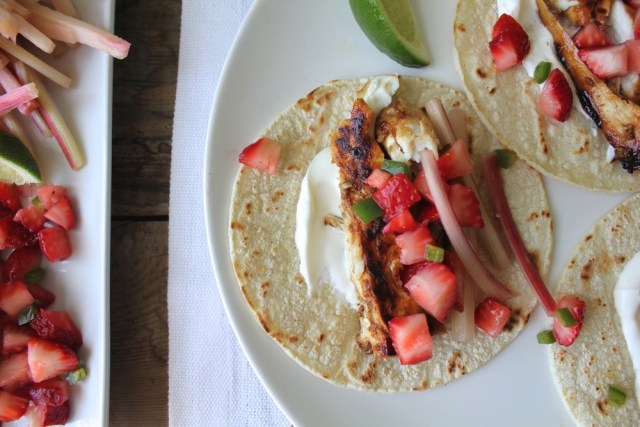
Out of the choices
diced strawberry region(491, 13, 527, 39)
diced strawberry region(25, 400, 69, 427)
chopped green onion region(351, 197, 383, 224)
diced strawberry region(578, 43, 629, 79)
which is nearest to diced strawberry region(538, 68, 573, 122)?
diced strawberry region(578, 43, 629, 79)

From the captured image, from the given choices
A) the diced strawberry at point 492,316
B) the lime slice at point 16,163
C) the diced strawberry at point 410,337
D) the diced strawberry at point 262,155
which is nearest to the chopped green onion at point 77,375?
the lime slice at point 16,163

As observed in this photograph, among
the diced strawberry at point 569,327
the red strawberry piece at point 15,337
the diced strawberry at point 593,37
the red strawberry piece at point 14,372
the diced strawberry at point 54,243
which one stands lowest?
the red strawberry piece at point 14,372

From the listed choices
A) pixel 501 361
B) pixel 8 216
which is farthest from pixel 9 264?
pixel 501 361

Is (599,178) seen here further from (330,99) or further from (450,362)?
(330,99)

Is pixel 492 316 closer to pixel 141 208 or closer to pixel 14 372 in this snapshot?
pixel 141 208

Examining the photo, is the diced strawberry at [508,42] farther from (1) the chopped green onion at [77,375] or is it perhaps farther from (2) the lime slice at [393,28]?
(1) the chopped green onion at [77,375]

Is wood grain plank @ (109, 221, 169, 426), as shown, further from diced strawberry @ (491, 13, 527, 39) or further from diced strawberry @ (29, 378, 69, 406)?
diced strawberry @ (491, 13, 527, 39)

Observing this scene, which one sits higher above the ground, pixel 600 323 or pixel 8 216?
pixel 600 323
